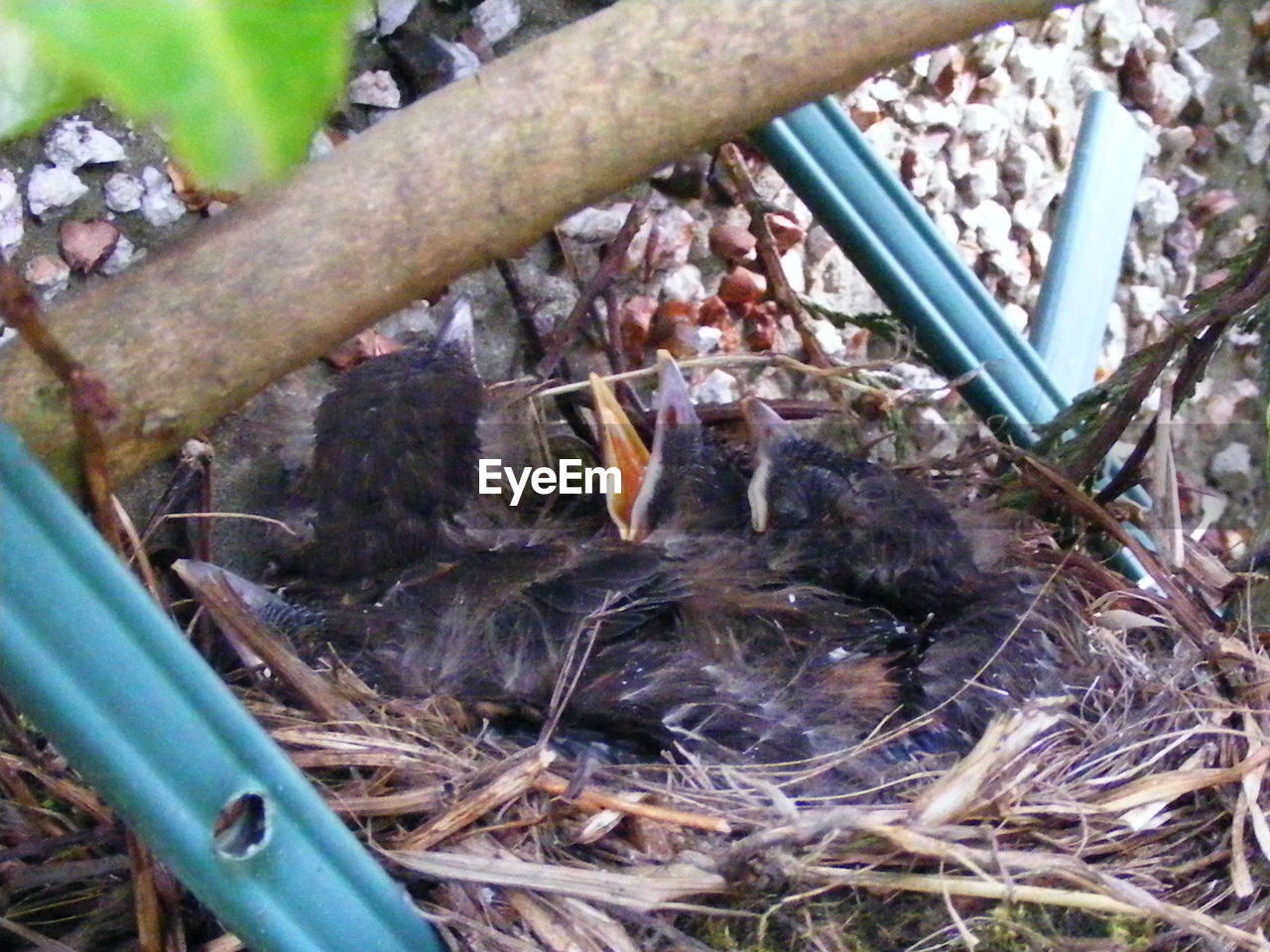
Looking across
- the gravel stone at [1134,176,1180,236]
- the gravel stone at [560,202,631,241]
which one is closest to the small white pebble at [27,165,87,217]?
the gravel stone at [560,202,631,241]

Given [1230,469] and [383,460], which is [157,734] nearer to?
[383,460]

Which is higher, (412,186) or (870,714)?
(412,186)

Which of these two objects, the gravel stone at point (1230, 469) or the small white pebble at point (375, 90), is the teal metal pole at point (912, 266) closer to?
the small white pebble at point (375, 90)

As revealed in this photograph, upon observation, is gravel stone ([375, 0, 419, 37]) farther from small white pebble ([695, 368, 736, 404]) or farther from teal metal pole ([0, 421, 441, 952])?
teal metal pole ([0, 421, 441, 952])

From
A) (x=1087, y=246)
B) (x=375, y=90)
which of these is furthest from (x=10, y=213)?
(x=1087, y=246)

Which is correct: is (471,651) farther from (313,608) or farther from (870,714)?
(870,714)

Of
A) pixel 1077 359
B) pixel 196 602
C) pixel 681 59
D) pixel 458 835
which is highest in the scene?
pixel 681 59

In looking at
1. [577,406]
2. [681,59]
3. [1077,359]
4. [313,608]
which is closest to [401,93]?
[577,406]
